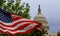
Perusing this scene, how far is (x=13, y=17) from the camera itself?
12.3 m

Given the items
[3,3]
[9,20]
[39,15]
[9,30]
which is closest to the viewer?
A: [9,30]

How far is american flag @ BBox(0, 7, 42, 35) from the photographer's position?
1102 centimetres

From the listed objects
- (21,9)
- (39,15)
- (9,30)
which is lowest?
(39,15)

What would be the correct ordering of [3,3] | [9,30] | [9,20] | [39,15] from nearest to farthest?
1. [9,30]
2. [9,20]
3. [3,3]
4. [39,15]

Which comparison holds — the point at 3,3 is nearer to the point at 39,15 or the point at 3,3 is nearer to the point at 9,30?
the point at 9,30

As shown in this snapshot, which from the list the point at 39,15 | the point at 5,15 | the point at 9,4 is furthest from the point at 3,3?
the point at 39,15

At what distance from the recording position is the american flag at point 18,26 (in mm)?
11016

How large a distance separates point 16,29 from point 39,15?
294 ft

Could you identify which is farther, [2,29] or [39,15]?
[39,15]

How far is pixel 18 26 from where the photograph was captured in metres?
11.6

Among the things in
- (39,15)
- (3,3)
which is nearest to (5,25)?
(3,3)

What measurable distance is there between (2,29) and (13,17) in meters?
1.18

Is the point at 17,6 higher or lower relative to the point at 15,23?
lower

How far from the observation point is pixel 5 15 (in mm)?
12391
